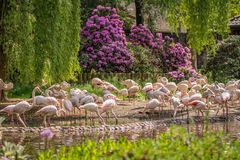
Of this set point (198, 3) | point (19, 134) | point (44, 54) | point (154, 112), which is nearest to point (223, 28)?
point (198, 3)

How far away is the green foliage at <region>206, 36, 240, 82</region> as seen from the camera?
27719 millimetres

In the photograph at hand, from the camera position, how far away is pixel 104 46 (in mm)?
27406

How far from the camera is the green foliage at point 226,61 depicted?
27.7 meters

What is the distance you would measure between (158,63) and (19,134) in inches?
691

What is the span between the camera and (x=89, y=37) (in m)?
28.0

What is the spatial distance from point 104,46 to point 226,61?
→ 5814 mm

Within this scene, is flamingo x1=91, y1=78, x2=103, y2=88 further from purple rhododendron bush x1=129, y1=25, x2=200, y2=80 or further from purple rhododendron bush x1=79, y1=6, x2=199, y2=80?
purple rhododendron bush x1=129, y1=25, x2=200, y2=80

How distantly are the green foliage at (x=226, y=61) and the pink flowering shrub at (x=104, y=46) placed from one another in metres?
4.13

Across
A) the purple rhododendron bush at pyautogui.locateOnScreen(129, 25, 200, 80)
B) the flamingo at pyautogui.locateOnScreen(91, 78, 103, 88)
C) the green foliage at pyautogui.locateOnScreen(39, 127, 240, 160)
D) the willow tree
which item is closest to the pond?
the willow tree

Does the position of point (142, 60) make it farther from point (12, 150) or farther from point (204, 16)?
point (12, 150)

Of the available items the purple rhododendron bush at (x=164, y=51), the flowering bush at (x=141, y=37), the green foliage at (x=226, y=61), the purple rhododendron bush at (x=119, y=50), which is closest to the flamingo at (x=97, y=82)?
the purple rhododendron bush at (x=119, y=50)

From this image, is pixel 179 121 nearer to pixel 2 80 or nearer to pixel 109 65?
pixel 2 80

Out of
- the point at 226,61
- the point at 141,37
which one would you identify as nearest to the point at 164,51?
the point at 141,37

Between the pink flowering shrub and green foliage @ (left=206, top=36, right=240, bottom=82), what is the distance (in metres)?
4.13
